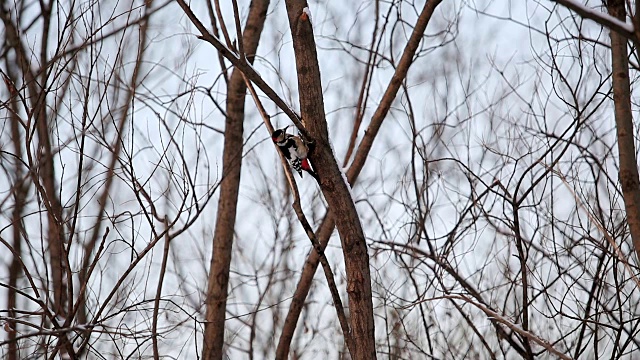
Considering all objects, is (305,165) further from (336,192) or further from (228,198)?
(228,198)

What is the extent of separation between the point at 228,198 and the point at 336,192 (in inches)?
66.1

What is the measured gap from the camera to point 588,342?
9.24 ft

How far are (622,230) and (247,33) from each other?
2.22 m

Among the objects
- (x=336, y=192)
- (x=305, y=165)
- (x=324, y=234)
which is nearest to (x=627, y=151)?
(x=336, y=192)

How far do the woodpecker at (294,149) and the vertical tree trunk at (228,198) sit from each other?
1009 mm

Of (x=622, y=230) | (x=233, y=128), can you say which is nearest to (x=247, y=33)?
(x=233, y=128)

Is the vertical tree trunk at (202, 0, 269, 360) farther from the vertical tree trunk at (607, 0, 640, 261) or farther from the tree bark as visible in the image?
the vertical tree trunk at (607, 0, 640, 261)

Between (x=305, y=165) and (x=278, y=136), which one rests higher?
(x=278, y=136)

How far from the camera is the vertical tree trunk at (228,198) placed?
3.42 meters

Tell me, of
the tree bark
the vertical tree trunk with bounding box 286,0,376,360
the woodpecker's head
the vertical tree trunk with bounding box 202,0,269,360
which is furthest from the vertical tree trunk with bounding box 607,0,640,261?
the vertical tree trunk with bounding box 202,0,269,360

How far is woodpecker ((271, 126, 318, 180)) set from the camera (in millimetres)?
2148

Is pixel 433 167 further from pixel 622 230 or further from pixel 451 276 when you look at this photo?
pixel 622 230

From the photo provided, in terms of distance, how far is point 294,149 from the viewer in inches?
89.3

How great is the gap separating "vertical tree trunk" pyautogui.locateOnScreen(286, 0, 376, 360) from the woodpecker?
0.06 meters
